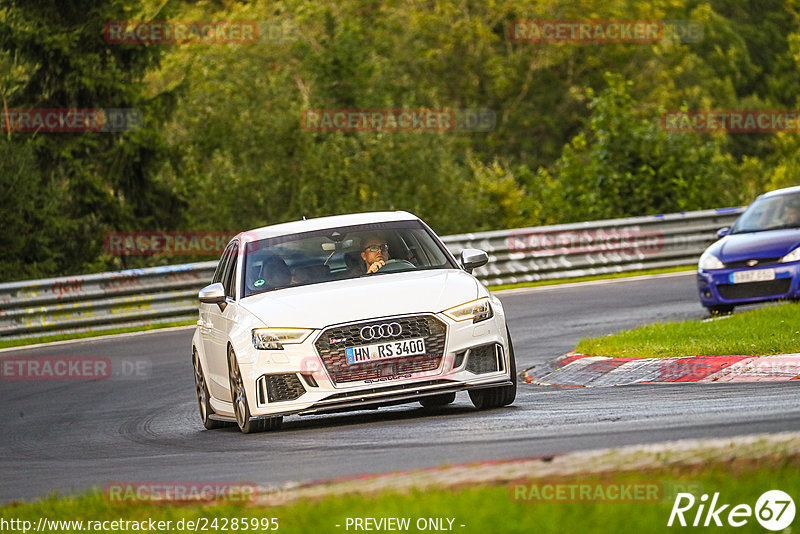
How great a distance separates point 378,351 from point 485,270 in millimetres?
15016

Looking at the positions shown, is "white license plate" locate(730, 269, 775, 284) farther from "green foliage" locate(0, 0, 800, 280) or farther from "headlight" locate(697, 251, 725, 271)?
"green foliage" locate(0, 0, 800, 280)

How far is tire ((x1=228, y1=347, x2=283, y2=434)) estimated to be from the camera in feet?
33.4

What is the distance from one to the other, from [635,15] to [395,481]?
55.3 m

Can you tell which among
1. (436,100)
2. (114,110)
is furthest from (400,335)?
(436,100)

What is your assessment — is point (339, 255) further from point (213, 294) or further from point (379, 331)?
point (379, 331)

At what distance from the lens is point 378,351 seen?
9742 millimetres

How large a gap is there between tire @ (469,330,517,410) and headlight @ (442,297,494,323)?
299 mm

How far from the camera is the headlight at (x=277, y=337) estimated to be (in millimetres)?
9773

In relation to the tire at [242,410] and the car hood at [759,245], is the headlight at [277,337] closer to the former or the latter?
the tire at [242,410]

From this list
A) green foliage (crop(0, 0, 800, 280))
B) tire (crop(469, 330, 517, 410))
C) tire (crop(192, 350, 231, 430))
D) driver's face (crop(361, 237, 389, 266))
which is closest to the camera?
tire (crop(469, 330, 517, 410))

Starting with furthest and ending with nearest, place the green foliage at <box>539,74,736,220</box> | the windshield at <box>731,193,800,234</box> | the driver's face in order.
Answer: the green foliage at <box>539,74,736,220</box>, the windshield at <box>731,193,800,234</box>, the driver's face

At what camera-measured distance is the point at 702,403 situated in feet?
30.6

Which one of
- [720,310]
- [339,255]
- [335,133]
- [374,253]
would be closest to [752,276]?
[720,310]

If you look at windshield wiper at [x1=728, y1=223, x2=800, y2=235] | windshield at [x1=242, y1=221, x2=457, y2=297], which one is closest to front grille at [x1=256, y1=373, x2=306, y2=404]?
windshield at [x1=242, y1=221, x2=457, y2=297]
